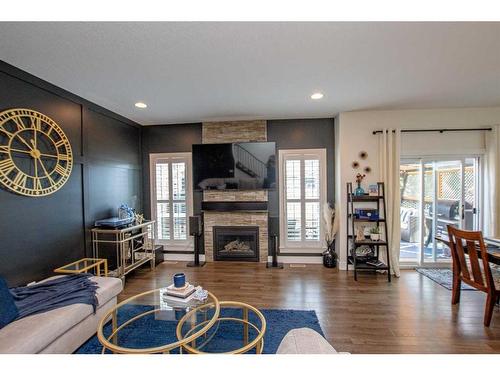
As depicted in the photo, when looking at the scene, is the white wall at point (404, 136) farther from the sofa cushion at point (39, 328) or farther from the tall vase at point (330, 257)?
the sofa cushion at point (39, 328)

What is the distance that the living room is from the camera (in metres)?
1.79

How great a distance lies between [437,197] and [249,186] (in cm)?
319

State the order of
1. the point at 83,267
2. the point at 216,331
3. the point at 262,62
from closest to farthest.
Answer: the point at 216,331, the point at 262,62, the point at 83,267

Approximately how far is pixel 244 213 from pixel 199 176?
109cm

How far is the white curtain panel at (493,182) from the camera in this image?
136 inches

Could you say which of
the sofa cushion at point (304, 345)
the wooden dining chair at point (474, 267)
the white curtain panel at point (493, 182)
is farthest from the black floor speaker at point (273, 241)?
the white curtain panel at point (493, 182)

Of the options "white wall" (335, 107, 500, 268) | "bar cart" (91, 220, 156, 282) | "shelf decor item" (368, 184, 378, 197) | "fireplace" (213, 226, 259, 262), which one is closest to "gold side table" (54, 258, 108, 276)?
"bar cart" (91, 220, 156, 282)

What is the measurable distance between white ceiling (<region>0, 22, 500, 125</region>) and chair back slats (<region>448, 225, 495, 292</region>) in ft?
5.64

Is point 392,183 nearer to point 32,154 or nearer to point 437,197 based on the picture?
point 437,197

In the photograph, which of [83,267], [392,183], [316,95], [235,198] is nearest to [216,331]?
[83,267]

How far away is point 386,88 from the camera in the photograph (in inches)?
110

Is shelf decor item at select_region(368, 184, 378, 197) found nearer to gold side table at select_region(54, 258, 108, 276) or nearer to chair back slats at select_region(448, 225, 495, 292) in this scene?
chair back slats at select_region(448, 225, 495, 292)

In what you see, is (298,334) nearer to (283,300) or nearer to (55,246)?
(283,300)

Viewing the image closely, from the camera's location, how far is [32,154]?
7.71 ft
